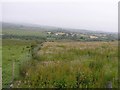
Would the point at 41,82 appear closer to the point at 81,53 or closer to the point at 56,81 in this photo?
the point at 56,81

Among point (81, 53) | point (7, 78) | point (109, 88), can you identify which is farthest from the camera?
point (81, 53)

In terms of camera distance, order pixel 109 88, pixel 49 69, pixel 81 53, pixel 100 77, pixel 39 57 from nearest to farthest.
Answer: pixel 109 88, pixel 100 77, pixel 49 69, pixel 39 57, pixel 81 53

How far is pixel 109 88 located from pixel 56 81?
176cm

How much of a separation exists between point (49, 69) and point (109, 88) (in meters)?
2.71

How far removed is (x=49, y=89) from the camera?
27.6 ft

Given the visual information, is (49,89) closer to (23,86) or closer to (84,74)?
(23,86)

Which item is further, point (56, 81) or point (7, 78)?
point (7, 78)

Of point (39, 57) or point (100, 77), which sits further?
point (39, 57)

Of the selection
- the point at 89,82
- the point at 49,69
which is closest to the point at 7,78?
the point at 49,69

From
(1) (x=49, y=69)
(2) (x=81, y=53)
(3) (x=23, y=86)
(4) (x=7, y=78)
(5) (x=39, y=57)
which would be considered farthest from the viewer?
(2) (x=81, y=53)

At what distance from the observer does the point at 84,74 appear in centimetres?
935

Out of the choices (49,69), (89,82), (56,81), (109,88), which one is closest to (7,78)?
(49,69)

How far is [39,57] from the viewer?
1405cm

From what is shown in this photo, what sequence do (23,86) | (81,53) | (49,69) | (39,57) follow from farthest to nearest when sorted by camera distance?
(81,53), (39,57), (49,69), (23,86)
